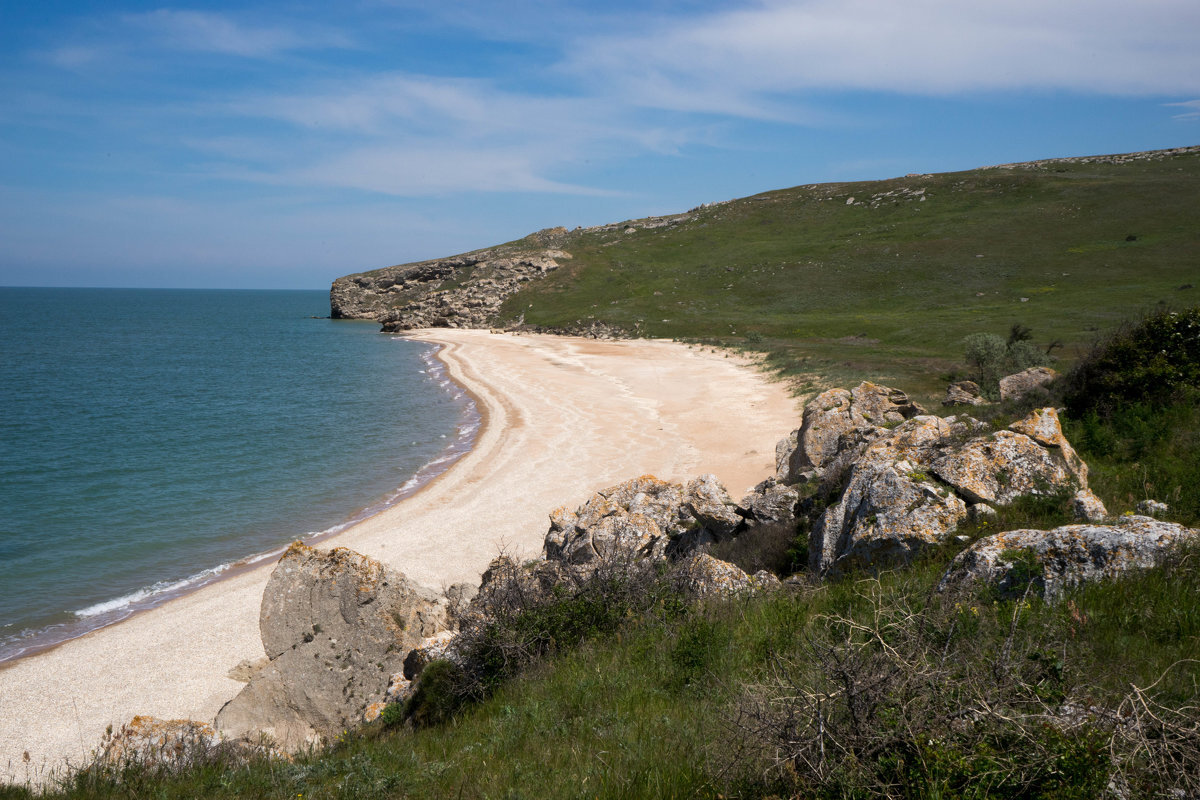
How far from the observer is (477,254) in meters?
144

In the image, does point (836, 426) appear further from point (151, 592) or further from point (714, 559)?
point (151, 592)

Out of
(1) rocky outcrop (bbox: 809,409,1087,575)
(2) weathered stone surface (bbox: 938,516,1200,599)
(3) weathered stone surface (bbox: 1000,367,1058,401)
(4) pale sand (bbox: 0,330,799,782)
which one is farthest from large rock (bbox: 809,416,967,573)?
(4) pale sand (bbox: 0,330,799,782)

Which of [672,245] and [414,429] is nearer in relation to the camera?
[414,429]

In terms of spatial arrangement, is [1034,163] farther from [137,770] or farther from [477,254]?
[137,770]

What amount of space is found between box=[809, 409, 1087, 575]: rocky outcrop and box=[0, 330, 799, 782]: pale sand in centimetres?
966

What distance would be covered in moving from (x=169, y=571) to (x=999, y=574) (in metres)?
21.0

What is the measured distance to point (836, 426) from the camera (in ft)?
50.2

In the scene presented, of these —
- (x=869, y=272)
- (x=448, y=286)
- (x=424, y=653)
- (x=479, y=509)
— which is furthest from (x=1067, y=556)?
(x=448, y=286)

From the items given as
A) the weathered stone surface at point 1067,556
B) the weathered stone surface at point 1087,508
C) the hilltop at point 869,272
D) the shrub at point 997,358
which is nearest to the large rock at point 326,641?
the weathered stone surface at point 1067,556

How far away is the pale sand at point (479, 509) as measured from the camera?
41.7 feet

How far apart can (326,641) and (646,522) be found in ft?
18.9

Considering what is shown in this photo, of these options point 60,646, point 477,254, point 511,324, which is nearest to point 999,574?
point 60,646

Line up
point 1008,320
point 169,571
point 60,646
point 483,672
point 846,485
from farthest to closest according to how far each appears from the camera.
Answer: point 1008,320, point 169,571, point 60,646, point 846,485, point 483,672

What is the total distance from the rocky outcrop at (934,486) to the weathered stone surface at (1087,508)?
23.6 inches
